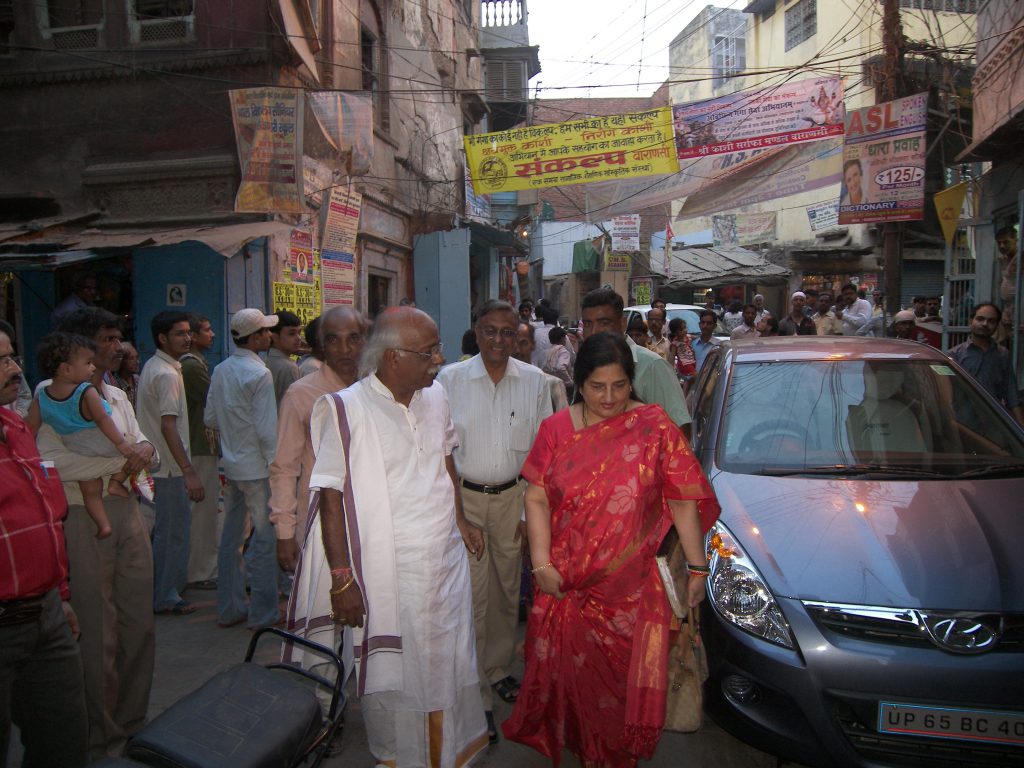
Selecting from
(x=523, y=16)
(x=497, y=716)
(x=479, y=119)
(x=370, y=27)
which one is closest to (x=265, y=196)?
(x=370, y=27)

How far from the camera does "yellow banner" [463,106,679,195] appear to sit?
10.6m

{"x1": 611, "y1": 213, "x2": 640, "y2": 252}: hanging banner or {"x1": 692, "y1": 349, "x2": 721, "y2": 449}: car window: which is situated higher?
{"x1": 611, "y1": 213, "x2": 640, "y2": 252}: hanging banner

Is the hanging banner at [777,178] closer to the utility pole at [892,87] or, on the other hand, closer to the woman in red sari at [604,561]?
the utility pole at [892,87]

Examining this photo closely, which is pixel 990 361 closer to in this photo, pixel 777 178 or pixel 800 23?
pixel 777 178

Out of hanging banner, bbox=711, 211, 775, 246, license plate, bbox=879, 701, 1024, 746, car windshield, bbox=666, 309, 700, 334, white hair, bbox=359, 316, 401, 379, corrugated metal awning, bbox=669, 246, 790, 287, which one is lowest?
license plate, bbox=879, 701, 1024, 746

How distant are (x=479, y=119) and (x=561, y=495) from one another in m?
17.9

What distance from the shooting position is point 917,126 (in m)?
9.06

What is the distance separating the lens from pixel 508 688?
3762 mm

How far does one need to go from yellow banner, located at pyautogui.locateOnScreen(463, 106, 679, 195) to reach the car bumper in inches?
350

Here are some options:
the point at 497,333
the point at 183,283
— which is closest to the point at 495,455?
the point at 497,333

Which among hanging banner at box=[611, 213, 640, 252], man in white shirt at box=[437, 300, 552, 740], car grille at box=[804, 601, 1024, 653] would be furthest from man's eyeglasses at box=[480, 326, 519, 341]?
hanging banner at box=[611, 213, 640, 252]

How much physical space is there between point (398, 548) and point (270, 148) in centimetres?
671

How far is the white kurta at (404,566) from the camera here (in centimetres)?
262

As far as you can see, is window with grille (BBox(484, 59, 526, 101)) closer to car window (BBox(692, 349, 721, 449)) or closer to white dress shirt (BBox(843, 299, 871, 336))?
white dress shirt (BBox(843, 299, 871, 336))
